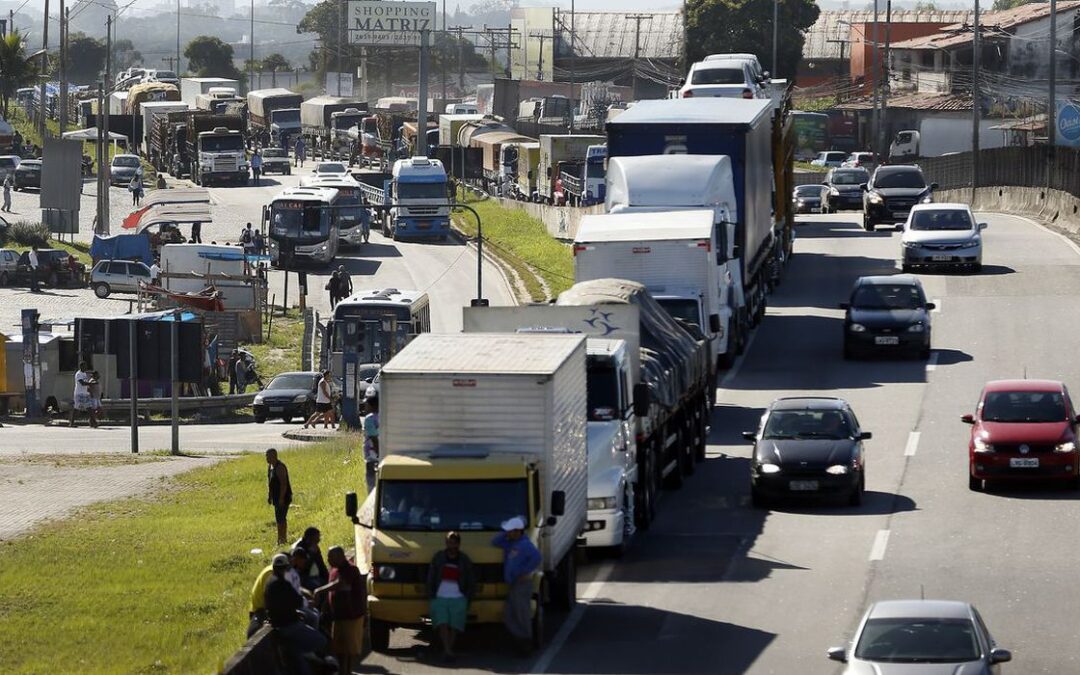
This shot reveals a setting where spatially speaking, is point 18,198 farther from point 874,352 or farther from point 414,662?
point 414,662

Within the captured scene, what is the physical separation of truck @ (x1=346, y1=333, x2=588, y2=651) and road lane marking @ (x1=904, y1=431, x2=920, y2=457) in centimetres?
1137

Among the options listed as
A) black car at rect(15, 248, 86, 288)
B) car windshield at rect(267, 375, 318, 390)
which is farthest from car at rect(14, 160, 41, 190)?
car windshield at rect(267, 375, 318, 390)

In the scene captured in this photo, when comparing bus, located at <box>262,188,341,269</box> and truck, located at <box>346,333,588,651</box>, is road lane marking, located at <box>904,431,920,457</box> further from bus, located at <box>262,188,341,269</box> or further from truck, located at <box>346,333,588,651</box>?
bus, located at <box>262,188,341,269</box>

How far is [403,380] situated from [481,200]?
258 ft

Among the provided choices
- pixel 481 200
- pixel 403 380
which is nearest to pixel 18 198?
pixel 481 200

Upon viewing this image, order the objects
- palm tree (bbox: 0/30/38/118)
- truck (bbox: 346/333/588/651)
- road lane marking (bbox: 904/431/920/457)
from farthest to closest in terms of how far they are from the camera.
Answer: palm tree (bbox: 0/30/38/118) → road lane marking (bbox: 904/431/920/457) → truck (bbox: 346/333/588/651)

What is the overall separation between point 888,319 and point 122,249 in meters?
40.4

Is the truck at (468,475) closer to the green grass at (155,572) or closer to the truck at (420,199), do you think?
the green grass at (155,572)

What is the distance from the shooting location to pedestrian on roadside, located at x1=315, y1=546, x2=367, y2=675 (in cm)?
1766

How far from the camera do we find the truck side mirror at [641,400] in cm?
2444

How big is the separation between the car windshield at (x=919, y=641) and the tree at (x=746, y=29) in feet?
414

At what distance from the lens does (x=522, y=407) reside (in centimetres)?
1919

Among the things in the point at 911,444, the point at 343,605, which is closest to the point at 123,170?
the point at 911,444

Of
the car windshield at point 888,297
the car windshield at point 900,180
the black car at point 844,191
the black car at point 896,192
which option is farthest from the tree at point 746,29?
the car windshield at point 888,297
